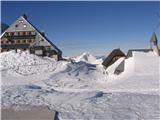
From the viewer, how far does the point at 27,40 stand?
61469mm

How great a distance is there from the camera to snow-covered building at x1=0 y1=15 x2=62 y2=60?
60.2m

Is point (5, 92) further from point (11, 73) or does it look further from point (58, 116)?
point (11, 73)

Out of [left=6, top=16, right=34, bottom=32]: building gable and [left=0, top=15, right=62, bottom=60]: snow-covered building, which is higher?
[left=6, top=16, right=34, bottom=32]: building gable

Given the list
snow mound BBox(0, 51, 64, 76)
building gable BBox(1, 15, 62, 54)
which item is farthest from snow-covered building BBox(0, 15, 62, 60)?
snow mound BBox(0, 51, 64, 76)

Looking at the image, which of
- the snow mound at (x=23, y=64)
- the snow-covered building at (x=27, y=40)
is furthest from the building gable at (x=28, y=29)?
the snow mound at (x=23, y=64)

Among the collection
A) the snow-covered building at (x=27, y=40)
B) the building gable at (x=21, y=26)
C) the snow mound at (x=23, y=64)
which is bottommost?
the snow mound at (x=23, y=64)

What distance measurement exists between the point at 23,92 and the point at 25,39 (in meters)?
42.9

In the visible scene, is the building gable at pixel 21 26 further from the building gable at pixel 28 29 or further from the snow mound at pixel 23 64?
the snow mound at pixel 23 64

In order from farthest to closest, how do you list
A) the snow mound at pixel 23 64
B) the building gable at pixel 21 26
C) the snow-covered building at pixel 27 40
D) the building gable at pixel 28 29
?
the building gable at pixel 21 26 < the building gable at pixel 28 29 < the snow-covered building at pixel 27 40 < the snow mound at pixel 23 64

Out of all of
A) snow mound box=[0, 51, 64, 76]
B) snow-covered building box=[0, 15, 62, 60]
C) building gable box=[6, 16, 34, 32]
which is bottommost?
snow mound box=[0, 51, 64, 76]

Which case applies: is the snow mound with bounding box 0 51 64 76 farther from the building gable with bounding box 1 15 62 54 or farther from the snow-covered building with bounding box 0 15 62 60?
the building gable with bounding box 1 15 62 54

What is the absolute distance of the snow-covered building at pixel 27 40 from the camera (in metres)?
60.2

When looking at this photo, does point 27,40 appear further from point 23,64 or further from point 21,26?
point 23,64

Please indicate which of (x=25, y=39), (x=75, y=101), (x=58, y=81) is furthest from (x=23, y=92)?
(x=25, y=39)
